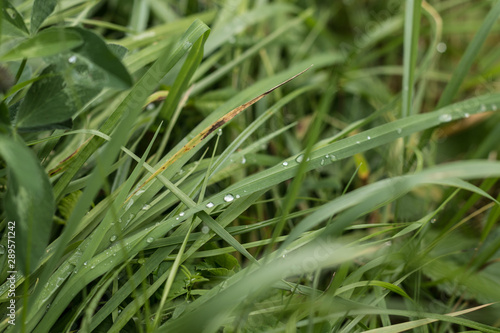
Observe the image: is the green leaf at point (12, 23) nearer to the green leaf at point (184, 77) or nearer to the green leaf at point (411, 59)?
the green leaf at point (184, 77)

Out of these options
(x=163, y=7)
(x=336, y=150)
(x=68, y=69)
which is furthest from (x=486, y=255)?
(x=163, y=7)

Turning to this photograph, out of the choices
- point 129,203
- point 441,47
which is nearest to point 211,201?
point 129,203

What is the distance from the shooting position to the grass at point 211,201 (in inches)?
21.2

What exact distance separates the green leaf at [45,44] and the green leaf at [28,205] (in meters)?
0.12

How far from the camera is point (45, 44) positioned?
1.73 feet

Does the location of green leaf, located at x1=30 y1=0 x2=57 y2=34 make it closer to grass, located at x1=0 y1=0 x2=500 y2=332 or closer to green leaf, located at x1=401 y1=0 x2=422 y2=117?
grass, located at x1=0 y1=0 x2=500 y2=332

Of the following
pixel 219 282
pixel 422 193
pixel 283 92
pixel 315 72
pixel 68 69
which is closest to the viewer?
pixel 68 69

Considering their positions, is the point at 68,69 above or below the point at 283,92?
above

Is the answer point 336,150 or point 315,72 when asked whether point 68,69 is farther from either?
point 315,72

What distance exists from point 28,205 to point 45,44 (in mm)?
221

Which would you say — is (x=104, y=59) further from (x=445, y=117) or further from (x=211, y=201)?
(x=445, y=117)

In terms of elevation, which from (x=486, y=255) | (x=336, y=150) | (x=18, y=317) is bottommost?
(x=486, y=255)

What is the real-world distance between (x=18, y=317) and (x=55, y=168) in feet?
0.90

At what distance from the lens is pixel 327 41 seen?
1.37m
